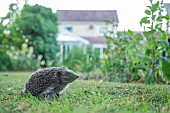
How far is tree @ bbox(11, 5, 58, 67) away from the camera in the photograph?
16844 mm

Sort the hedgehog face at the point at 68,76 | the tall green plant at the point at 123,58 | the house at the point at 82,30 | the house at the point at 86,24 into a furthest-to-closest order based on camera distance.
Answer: the house at the point at 86,24
the house at the point at 82,30
the tall green plant at the point at 123,58
the hedgehog face at the point at 68,76

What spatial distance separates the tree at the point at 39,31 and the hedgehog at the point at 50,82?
13.4m

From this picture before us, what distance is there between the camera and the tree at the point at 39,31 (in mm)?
16844

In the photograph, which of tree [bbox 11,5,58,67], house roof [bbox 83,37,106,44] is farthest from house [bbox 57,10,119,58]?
tree [bbox 11,5,58,67]

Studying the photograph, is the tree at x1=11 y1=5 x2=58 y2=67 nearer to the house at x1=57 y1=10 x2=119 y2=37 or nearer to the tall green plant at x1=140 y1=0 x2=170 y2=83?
the house at x1=57 y1=10 x2=119 y2=37

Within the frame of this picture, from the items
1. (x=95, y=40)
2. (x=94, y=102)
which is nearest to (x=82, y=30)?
(x=95, y=40)

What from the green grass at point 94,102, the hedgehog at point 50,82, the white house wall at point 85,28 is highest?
the white house wall at point 85,28

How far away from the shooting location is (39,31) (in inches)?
677

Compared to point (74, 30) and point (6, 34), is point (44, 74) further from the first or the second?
point (74, 30)

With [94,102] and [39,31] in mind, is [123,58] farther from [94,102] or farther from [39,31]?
[39,31]

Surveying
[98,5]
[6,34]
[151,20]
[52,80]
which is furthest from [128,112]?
[6,34]

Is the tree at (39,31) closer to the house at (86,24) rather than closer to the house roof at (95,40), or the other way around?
the house at (86,24)

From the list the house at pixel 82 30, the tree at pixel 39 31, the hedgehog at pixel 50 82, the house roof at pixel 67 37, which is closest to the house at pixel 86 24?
the house at pixel 82 30

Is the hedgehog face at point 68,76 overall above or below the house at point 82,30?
below
